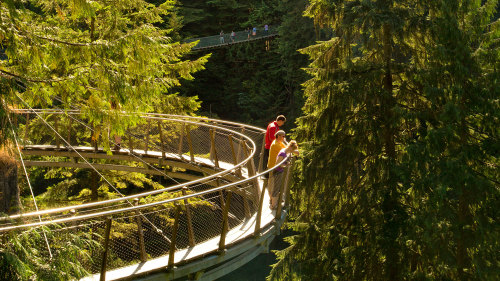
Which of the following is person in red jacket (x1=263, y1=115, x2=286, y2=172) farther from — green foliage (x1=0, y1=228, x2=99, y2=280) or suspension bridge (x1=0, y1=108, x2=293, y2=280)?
green foliage (x1=0, y1=228, x2=99, y2=280)

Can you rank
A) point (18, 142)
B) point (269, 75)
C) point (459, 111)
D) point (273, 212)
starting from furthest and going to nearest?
point (269, 75) → point (459, 111) → point (273, 212) → point (18, 142)

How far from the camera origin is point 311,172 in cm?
1094

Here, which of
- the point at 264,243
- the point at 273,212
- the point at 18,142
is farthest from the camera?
the point at 273,212

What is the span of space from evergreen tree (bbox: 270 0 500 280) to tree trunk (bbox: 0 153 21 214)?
5783 millimetres

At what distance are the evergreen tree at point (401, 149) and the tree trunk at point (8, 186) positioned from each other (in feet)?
19.0

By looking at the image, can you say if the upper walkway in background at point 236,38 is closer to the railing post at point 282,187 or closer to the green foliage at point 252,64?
the green foliage at point 252,64

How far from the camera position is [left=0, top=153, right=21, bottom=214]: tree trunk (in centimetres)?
641

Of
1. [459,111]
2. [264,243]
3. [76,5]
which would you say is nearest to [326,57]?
[459,111]

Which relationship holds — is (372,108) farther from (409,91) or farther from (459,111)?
(459,111)

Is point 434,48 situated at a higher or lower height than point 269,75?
higher

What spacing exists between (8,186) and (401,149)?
24.0 feet

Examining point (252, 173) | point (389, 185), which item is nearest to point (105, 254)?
point (252, 173)

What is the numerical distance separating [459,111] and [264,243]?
4.29 metres

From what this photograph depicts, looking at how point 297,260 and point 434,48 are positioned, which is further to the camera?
point 297,260
